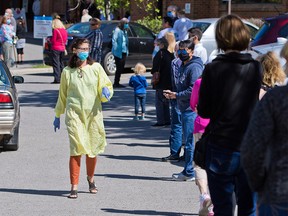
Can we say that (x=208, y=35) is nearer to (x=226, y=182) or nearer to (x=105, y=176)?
(x=105, y=176)

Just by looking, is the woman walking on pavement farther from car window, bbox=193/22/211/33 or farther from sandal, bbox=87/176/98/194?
sandal, bbox=87/176/98/194

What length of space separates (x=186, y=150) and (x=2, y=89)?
346cm

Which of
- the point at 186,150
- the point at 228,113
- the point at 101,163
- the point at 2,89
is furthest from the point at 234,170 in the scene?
the point at 2,89

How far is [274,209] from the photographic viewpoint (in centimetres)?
415

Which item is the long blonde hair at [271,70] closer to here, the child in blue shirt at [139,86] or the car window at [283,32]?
the child in blue shirt at [139,86]

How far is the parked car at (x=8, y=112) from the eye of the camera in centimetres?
1140

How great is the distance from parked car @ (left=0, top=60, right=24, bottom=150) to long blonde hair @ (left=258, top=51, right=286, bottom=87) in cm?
539

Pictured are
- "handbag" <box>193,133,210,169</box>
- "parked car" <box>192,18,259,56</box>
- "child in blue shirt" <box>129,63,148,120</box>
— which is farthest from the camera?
"parked car" <box>192,18,259,56</box>

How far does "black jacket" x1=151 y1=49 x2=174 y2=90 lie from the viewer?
41.0ft

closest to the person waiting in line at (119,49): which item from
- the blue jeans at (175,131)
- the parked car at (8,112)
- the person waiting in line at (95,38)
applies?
the person waiting in line at (95,38)

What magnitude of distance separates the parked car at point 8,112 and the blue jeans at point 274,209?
7595 mm

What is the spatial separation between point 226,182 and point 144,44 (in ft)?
62.4

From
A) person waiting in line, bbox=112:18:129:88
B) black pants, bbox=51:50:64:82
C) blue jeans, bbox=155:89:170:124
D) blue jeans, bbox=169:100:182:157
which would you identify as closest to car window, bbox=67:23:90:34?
black pants, bbox=51:50:64:82

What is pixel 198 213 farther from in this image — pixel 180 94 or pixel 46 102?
pixel 46 102
